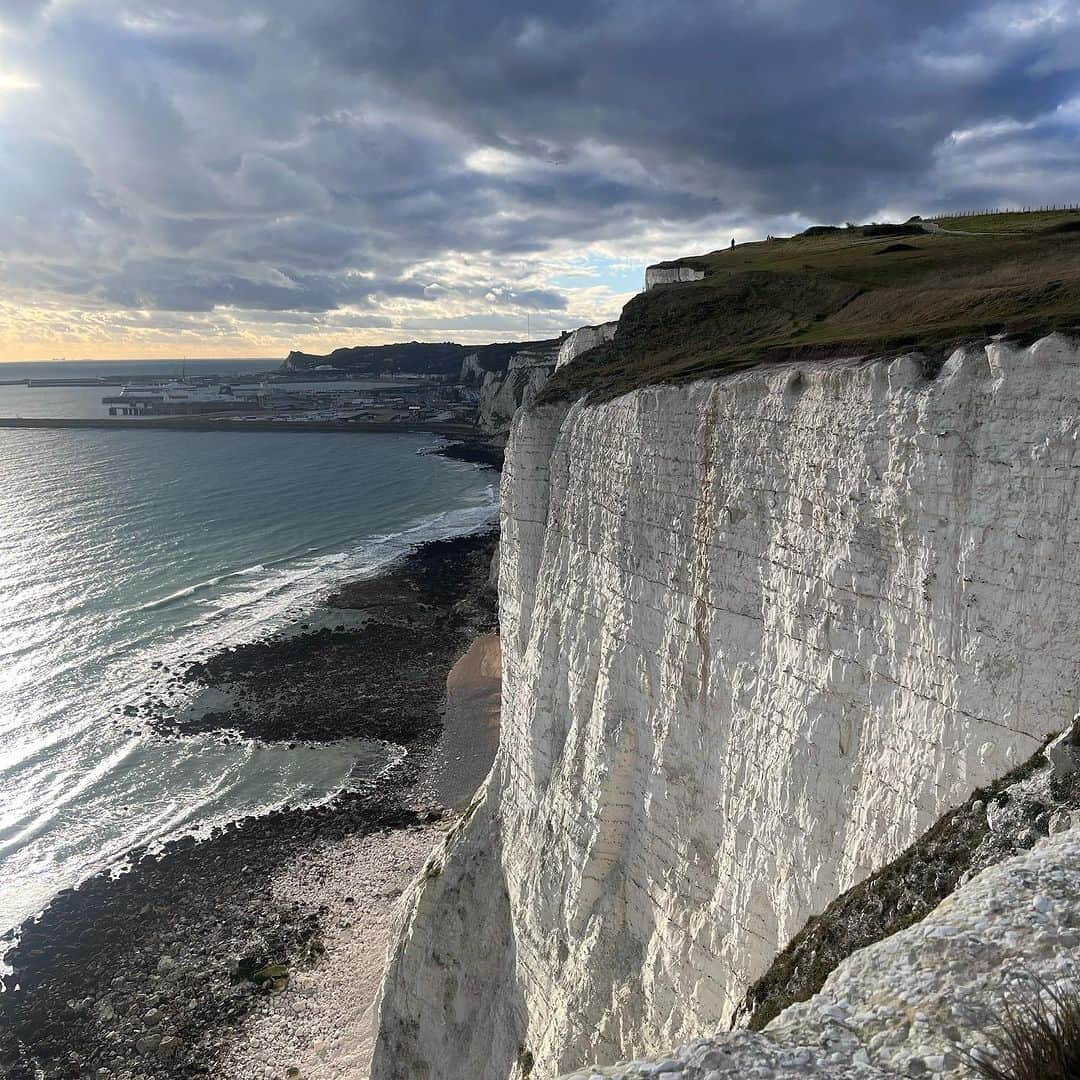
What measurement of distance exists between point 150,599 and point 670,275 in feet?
130

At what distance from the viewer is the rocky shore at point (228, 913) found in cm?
2212

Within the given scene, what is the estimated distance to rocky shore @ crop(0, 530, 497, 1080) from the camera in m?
22.1

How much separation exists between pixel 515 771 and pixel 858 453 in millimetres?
11497

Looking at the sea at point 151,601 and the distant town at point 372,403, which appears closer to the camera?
the sea at point 151,601

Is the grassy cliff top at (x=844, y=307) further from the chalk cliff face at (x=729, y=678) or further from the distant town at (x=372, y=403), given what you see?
the distant town at (x=372, y=403)

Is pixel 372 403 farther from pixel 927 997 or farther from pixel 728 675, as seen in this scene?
pixel 927 997

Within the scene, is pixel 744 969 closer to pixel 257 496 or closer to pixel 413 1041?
pixel 413 1041

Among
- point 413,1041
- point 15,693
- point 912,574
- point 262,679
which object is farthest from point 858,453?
point 15,693

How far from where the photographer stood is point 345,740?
37250 millimetres

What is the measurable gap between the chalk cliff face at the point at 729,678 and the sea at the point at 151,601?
1664cm

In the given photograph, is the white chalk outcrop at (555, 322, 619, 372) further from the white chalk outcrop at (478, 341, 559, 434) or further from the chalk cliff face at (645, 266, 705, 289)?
the white chalk outcrop at (478, 341, 559, 434)

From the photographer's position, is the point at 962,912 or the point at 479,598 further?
the point at 479,598

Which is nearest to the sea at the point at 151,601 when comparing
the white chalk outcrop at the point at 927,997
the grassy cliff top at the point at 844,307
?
the grassy cliff top at the point at 844,307

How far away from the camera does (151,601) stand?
52.3m
